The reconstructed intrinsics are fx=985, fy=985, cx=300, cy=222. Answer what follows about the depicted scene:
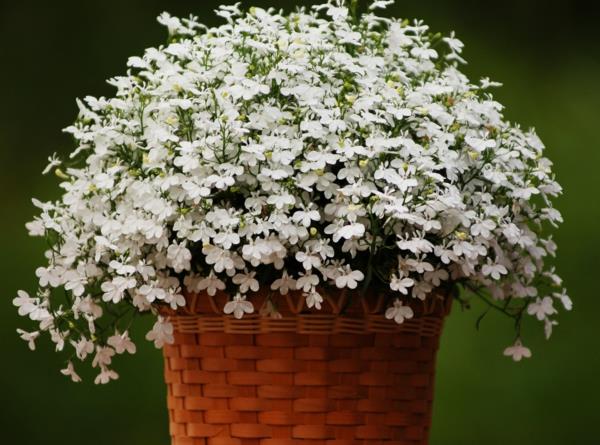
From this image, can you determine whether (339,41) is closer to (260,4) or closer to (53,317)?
(53,317)

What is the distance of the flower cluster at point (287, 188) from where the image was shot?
4.73 feet

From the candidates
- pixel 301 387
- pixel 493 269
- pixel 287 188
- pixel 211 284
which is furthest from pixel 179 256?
pixel 493 269

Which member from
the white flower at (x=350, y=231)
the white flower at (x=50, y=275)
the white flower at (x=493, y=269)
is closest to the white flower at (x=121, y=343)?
the white flower at (x=50, y=275)

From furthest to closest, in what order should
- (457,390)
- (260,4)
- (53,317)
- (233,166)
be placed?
1. (260,4)
2. (457,390)
3. (53,317)
4. (233,166)

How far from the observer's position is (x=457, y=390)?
2.88 meters

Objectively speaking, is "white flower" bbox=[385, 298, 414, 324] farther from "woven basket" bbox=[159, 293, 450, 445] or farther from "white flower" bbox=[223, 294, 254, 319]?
"white flower" bbox=[223, 294, 254, 319]

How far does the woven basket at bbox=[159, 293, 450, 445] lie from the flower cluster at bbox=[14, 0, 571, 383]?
0.17ft

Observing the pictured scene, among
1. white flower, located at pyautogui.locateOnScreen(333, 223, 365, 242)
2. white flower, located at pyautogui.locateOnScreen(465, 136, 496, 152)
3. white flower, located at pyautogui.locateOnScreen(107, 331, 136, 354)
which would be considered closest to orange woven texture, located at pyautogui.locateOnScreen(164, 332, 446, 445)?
white flower, located at pyautogui.locateOnScreen(107, 331, 136, 354)

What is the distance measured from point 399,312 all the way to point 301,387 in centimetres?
20

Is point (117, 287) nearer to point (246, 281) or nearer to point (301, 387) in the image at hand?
point (246, 281)

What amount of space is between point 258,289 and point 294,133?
0.80 ft

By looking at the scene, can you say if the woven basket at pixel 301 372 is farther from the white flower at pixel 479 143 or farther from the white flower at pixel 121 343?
the white flower at pixel 479 143

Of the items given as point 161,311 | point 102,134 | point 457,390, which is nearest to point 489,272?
point 161,311

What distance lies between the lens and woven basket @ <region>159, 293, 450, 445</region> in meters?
1.54
